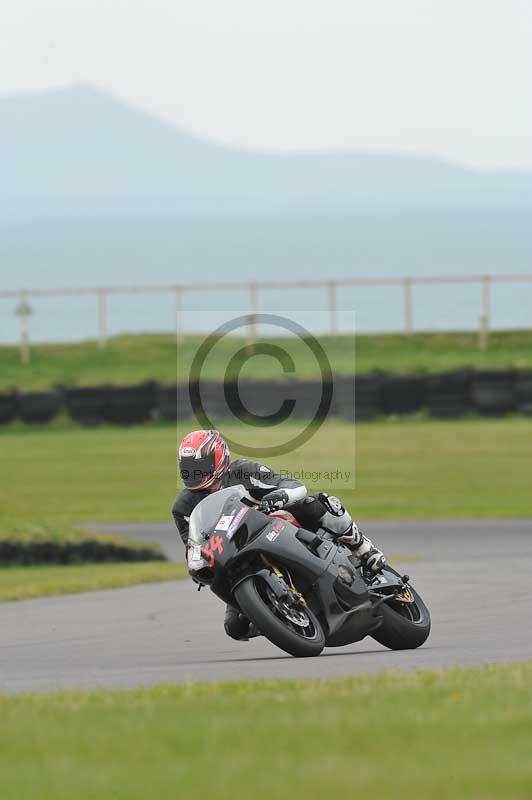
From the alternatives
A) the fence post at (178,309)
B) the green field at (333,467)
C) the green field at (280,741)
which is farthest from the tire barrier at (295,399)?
the green field at (280,741)

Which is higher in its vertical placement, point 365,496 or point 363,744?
point 363,744

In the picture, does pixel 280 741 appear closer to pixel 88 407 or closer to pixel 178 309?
pixel 88 407

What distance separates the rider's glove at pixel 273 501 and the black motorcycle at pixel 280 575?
0.22 feet

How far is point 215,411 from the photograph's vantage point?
31.9m

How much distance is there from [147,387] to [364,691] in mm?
26193

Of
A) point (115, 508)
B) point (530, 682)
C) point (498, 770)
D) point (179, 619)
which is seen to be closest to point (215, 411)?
point (115, 508)

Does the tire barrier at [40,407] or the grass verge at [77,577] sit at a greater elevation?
the grass verge at [77,577]

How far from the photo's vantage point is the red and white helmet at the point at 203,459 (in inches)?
358

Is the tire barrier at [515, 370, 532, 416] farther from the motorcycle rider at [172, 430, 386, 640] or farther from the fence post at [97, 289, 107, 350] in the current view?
the motorcycle rider at [172, 430, 386, 640]

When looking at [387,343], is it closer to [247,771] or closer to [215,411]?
[215,411]

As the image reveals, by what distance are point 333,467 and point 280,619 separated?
18703 millimetres

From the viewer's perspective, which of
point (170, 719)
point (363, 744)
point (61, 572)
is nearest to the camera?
point (363, 744)

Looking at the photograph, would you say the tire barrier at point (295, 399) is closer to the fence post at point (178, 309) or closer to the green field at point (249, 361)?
the green field at point (249, 361)

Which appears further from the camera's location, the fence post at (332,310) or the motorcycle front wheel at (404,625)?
the fence post at (332,310)
